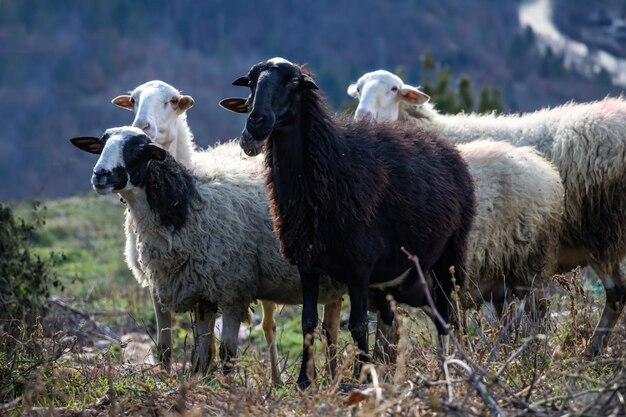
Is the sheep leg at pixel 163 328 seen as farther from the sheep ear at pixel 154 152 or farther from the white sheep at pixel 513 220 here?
the white sheep at pixel 513 220

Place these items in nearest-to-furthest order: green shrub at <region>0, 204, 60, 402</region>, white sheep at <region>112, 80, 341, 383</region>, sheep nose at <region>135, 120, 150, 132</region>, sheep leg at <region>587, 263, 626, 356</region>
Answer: white sheep at <region>112, 80, 341, 383</region>
green shrub at <region>0, 204, 60, 402</region>
sheep nose at <region>135, 120, 150, 132</region>
sheep leg at <region>587, 263, 626, 356</region>

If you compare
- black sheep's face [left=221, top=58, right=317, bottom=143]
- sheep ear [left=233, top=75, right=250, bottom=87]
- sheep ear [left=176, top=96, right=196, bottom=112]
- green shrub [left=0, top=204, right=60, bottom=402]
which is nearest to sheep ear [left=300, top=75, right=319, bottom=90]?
black sheep's face [left=221, top=58, right=317, bottom=143]

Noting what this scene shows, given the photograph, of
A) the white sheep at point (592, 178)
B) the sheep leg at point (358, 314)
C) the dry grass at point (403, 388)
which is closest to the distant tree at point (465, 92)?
the white sheep at point (592, 178)

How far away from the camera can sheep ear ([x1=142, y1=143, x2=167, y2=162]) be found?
7.81 meters

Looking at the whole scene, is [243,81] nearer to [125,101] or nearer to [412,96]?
[125,101]

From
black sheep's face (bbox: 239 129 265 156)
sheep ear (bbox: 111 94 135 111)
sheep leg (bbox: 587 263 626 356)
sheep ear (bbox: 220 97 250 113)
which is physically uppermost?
sheep ear (bbox: 220 97 250 113)

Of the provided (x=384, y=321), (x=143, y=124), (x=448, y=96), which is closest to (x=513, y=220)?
(x=384, y=321)

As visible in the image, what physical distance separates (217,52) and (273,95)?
280 feet

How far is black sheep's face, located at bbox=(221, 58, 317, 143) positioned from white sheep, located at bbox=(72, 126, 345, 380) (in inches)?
46.0

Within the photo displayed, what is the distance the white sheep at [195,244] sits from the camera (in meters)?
8.00

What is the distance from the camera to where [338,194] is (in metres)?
7.02

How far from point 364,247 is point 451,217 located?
1.07 metres

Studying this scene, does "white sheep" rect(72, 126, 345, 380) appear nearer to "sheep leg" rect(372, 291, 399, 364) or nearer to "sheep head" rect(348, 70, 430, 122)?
"sheep leg" rect(372, 291, 399, 364)

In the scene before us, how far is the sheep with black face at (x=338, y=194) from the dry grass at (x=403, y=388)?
696 millimetres
